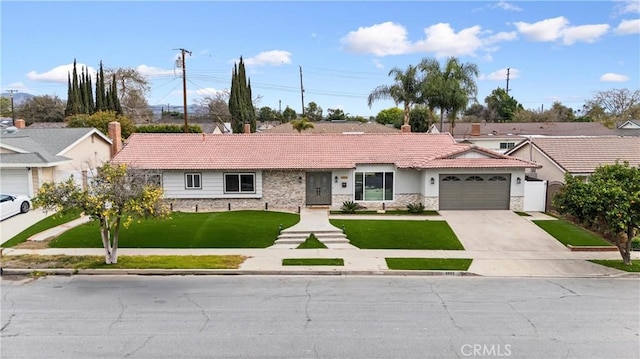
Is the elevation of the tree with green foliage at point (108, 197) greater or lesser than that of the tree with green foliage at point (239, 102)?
lesser

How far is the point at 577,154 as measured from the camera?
25.5 meters

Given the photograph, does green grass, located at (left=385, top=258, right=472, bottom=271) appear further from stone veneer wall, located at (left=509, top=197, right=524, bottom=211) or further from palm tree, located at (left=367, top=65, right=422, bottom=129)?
palm tree, located at (left=367, top=65, right=422, bottom=129)

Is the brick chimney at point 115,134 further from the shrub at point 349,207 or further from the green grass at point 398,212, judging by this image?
the shrub at point 349,207

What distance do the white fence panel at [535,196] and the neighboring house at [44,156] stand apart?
2148cm

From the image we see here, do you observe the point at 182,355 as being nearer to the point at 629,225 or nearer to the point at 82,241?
the point at 82,241

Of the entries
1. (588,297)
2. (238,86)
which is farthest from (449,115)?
(588,297)

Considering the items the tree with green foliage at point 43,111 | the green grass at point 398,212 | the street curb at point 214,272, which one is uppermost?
the tree with green foliage at point 43,111

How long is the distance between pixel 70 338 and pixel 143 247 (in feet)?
27.0

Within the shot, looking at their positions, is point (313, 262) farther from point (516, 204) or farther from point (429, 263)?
point (516, 204)

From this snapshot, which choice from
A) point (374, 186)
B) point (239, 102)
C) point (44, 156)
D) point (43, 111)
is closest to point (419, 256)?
point (374, 186)

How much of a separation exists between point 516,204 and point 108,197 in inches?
754

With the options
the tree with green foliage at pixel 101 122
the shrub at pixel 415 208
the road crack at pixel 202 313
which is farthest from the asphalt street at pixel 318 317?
the tree with green foliage at pixel 101 122

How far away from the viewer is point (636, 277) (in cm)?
1477

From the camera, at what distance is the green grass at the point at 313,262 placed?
15.3 meters
